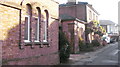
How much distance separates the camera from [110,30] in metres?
70.0

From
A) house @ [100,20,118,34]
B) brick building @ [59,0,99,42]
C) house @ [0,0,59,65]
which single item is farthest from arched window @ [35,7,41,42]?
house @ [100,20,118,34]

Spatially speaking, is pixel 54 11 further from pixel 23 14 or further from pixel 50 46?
pixel 23 14

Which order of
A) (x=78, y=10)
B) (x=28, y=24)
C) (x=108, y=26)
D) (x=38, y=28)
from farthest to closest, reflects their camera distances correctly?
(x=108, y=26) < (x=78, y=10) < (x=38, y=28) < (x=28, y=24)

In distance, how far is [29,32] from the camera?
33.2 ft

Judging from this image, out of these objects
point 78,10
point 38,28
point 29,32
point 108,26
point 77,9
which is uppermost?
point 77,9

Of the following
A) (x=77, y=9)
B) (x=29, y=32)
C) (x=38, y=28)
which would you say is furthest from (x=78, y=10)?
(x=29, y=32)

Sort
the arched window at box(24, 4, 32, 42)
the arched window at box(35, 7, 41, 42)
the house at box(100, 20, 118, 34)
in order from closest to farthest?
the arched window at box(24, 4, 32, 42)
the arched window at box(35, 7, 41, 42)
the house at box(100, 20, 118, 34)

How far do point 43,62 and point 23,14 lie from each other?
3.47 m

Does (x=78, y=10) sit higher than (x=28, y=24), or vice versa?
(x=78, y=10)

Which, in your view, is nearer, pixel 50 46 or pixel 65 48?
pixel 50 46

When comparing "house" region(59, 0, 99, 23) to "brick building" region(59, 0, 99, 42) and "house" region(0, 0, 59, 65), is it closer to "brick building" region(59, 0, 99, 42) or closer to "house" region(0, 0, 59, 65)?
"brick building" region(59, 0, 99, 42)

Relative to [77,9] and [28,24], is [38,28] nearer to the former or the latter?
[28,24]

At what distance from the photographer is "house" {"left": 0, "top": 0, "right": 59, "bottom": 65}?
8102mm

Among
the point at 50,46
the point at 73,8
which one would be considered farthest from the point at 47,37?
the point at 73,8
